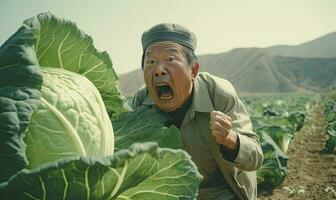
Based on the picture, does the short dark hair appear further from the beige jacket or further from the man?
the beige jacket

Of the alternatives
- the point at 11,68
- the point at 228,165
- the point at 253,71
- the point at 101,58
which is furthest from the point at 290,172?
the point at 253,71

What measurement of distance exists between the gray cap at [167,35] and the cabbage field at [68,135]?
476 millimetres

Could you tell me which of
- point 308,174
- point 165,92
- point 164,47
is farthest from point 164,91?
point 308,174

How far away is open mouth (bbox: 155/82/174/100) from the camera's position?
102 inches

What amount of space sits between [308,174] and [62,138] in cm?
694

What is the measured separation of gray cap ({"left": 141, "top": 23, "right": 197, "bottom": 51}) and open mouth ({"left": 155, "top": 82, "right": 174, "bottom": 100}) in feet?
0.89

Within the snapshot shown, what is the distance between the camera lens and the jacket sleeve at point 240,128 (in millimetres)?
2459

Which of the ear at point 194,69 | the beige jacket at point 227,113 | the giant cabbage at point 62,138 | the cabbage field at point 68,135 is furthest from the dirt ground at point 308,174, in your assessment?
the giant cabbage at point 62,138

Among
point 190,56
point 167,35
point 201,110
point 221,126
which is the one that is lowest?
point 201,110

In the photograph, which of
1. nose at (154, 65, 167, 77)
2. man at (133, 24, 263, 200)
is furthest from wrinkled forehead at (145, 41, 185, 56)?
nose at (154, 65, 167, 77)

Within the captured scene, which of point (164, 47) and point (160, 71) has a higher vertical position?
point (164, 47)

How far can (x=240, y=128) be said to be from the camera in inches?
106

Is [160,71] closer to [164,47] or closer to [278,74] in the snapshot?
[164,47]

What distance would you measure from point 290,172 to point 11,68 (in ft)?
24.1
